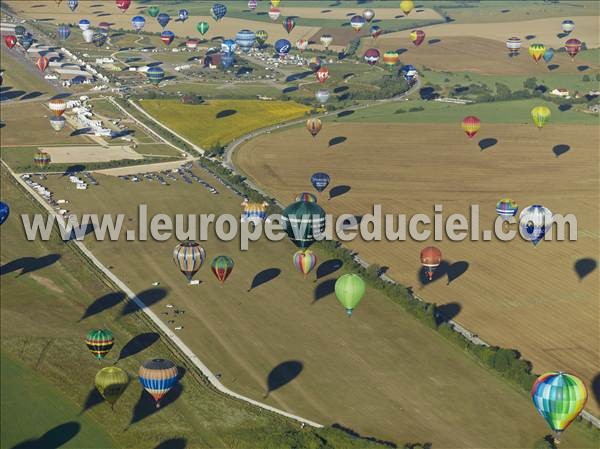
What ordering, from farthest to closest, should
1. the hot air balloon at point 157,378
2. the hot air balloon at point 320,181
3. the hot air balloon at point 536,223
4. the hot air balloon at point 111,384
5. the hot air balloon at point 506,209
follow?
the hot air balloon at point 320,181
the hot air balloon at point 506,209
the hot air balloon at point 536,223
the hot air balloon at point 111,384
the hot air balloon at point 157,378

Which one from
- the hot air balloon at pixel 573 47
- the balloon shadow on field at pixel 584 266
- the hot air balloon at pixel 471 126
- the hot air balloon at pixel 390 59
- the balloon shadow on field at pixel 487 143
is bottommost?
the hot air balloon at pixel 390 59

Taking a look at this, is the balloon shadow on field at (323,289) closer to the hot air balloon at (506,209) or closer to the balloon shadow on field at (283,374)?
the balloon shadow on field at (283,374)

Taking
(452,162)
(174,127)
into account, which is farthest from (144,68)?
(452,162)

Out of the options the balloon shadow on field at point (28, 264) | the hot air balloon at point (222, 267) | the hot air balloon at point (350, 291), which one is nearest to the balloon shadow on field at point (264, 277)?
the hot air balloon at point (222, 267)

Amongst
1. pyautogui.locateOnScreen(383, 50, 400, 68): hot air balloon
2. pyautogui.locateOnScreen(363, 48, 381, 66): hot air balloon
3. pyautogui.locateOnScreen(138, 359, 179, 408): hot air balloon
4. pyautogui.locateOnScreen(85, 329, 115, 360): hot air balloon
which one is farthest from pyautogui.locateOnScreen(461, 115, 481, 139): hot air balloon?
pyautogui.locateOnScreen(138, 359, 179, 408): hot air balloon

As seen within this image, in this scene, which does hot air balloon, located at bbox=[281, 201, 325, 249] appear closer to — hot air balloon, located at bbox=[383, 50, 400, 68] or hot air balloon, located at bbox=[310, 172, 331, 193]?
hot air balloon, located at bbox=[310, 172, 331, 193]

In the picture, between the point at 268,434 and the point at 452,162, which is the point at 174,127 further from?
the point at 268,434
